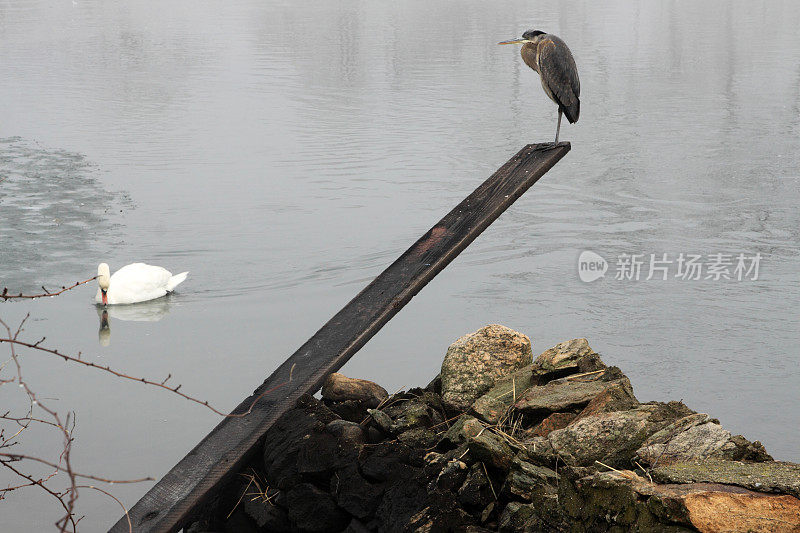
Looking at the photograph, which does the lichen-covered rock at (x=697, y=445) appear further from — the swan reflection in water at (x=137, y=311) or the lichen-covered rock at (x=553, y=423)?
the swan reflection in water at (x=137, y=311)

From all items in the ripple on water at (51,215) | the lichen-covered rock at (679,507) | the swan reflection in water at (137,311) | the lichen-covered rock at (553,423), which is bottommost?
the swan reflection in water at (137,311)

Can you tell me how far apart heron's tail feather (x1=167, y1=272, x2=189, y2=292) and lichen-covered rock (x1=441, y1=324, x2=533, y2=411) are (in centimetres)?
359

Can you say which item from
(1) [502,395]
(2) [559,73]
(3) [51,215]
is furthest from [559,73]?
(3) [51,215]

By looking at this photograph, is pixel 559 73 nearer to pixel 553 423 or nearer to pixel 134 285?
pixel 553 423

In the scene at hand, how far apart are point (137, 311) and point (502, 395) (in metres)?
4.02

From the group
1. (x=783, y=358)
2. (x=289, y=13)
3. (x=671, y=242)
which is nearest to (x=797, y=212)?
(x=671, y=242)

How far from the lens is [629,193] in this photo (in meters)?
→ 9.72

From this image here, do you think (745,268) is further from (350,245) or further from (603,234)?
(350,245)

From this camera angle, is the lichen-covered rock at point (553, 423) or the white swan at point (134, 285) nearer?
the lichen-covered rock at point (553, 423)

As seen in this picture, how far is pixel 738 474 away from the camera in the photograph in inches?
114

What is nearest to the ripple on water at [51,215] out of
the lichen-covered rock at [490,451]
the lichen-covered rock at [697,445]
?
the lichen-covered rock at [490,451]

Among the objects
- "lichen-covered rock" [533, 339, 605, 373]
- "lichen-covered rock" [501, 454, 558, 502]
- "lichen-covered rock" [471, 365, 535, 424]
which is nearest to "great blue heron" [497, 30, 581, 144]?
"lichen-covered rock" [533, 339, 605, 373]

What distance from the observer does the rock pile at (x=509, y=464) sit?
2.81 metres

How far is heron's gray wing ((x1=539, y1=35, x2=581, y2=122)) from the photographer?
5547mm
